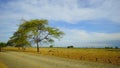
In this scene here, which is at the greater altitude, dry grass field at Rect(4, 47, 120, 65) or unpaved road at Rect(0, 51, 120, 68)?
dry grass field at Rect(4, 47, 120, 65)

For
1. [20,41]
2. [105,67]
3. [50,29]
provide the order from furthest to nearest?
[20,41] → [50,29] → [105,67]

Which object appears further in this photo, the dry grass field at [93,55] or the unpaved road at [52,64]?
the dry grass field at [93,55]

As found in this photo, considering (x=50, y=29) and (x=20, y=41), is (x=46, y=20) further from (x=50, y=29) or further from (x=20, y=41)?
(x=20, y=41)

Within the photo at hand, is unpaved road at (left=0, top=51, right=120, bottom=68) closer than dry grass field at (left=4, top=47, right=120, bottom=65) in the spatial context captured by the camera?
Yes

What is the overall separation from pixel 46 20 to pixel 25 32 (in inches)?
246

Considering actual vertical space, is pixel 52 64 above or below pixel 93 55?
below

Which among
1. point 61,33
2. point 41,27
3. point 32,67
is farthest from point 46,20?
point 32,67

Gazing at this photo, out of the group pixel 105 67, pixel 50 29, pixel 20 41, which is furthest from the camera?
pixel 20 41

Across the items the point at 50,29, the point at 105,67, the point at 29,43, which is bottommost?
the point at 105,67

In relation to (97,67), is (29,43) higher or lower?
higher

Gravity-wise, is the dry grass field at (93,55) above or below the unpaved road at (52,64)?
above

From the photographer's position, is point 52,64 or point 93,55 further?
point 93,55

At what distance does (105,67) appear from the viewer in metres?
15.2

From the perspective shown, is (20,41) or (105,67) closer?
(105,67)
